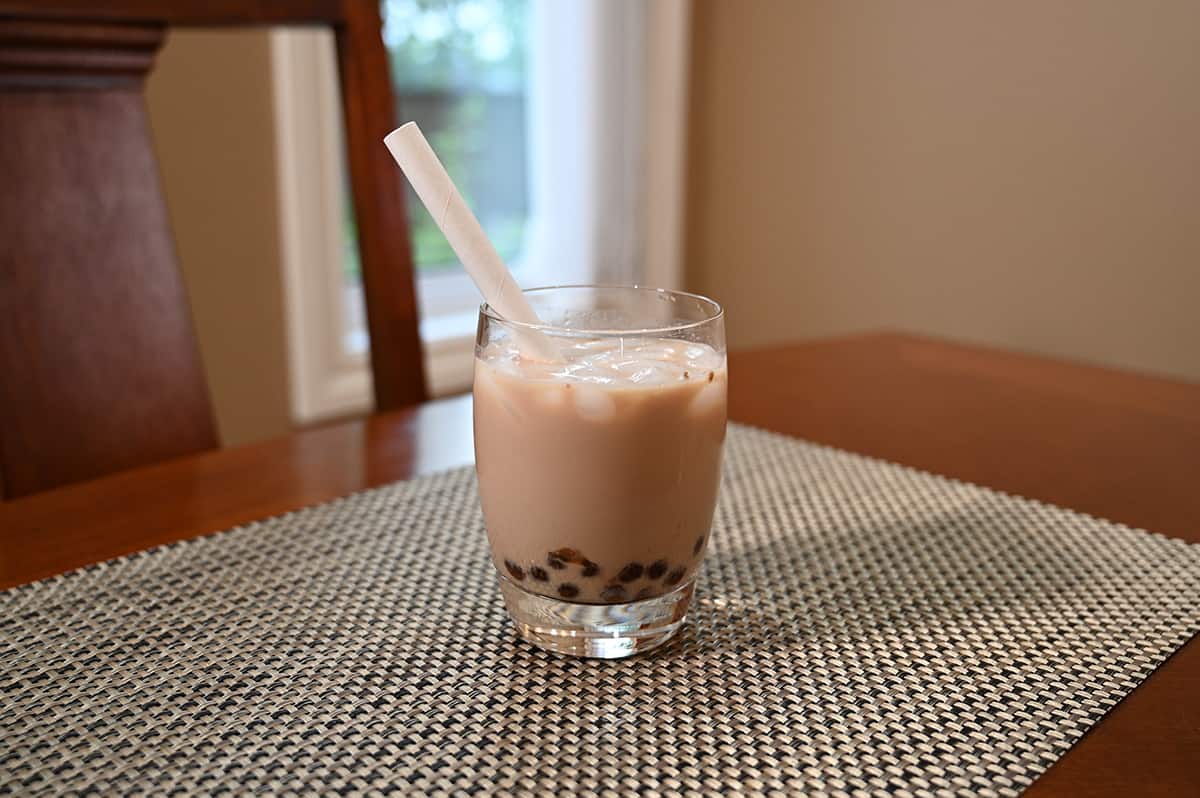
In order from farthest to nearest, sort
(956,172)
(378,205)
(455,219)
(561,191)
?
(561,191) < (956,172) < (378,205) < (455,219)

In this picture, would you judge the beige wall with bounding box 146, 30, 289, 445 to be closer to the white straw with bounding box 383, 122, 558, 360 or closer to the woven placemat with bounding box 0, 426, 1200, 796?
the woven placemat with bounding box 0, 426, 1200, 796

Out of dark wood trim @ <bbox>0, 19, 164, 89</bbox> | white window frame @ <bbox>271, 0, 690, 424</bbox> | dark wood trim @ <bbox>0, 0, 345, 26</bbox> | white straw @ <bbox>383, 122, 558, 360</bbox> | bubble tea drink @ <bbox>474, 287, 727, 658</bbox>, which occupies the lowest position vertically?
white window frame @ <bbox>271, 0, 690, 424</bbox>

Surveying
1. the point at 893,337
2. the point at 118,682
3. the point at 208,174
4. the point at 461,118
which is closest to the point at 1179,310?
the point at 893,337

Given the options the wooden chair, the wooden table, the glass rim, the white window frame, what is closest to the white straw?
the glass rim

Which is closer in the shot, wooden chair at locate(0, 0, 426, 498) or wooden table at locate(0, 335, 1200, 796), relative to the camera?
wooden table at locate(0, 335, 1200, 796)

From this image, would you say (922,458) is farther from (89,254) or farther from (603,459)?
(89,254)

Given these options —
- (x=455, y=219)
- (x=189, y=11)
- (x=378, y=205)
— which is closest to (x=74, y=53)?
(x=189, y=11)

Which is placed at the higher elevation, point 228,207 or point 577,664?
point 577,664
